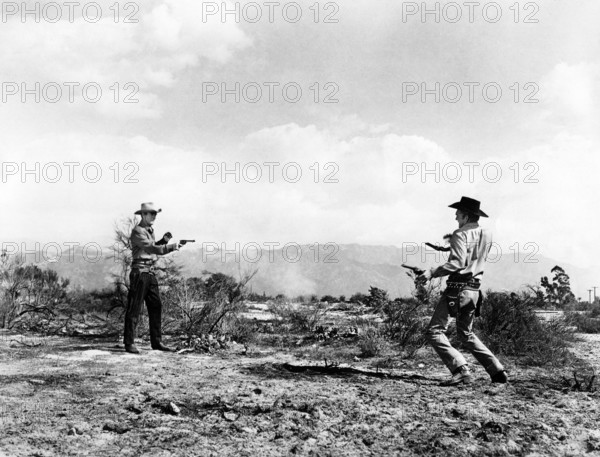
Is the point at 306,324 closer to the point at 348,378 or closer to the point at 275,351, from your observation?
the point at 275,351

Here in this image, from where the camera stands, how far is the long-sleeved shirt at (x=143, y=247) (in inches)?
289

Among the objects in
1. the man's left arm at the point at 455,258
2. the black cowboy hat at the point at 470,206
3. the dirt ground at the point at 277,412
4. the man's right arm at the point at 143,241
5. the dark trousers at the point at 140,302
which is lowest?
the dirt ground at the point at 277,412

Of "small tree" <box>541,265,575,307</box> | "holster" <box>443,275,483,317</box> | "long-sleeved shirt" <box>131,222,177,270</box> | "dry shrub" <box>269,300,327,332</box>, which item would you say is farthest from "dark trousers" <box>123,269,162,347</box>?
"small tree" <box>541,265,575,307</box>

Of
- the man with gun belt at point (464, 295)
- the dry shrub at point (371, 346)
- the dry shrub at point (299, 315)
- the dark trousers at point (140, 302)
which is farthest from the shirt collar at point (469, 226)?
the dry shrub at point (299, 315)

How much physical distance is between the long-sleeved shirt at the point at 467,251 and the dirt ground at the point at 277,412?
1186 mm

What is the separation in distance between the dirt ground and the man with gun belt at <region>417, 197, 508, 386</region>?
0.79ft

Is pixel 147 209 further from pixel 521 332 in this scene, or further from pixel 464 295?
pixel 521 332

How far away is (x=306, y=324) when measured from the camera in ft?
32.8

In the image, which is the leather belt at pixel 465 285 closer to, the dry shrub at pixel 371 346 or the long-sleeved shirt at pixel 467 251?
the long-sleeved shirt at pixel 467 251

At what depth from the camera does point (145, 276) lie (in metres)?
7.38

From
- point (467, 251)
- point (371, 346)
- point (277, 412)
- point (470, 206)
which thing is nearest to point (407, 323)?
point (371, 346)

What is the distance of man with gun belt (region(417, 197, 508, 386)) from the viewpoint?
521 cm

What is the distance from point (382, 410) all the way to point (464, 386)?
4.39 feet

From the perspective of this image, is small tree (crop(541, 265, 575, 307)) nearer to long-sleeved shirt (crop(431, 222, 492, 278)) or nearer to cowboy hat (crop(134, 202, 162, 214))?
long-sleeved shirt (crop(431, 222, 492, 278))
